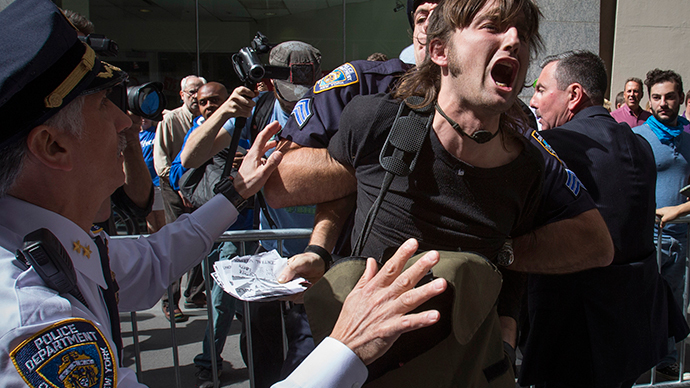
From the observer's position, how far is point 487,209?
4.96 ft

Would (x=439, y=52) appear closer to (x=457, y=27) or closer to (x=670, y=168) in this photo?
(x=457, y=27)

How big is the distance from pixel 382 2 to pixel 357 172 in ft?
26.0

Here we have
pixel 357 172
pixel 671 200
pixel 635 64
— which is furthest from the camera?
pixel 635 64

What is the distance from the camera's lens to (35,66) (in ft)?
3.35

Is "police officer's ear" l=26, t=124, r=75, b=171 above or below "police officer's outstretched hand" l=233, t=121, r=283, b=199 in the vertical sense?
above

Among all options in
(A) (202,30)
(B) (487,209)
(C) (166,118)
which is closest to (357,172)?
(B) (487,209)

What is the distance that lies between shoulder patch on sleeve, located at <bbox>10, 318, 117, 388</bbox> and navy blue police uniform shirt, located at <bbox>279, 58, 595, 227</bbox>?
1014 mm

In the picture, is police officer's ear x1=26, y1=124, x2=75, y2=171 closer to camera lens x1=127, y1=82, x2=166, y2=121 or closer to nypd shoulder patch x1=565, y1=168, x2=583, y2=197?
camera lens x1=127, y1=82, x2=166, y2=121

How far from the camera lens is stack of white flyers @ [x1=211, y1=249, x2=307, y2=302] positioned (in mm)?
1623

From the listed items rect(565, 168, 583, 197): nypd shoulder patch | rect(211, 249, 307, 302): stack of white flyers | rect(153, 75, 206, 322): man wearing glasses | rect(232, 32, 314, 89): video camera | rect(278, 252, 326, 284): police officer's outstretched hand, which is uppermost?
rect(232, 32, 314, 89): video camera

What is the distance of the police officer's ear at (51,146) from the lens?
3.53 ft

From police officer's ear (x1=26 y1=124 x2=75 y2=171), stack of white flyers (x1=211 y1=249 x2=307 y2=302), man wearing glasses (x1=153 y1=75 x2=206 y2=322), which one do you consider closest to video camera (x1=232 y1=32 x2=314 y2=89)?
stack of white flyers (x1=211 y1=249 x2=307 y2=302)

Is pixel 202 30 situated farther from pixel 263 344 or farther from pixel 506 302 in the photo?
pixel 506 302

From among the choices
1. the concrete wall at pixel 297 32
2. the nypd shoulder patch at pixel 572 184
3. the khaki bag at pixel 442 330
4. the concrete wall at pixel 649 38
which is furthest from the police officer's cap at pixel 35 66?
the concrete wall at pixel 649 38
